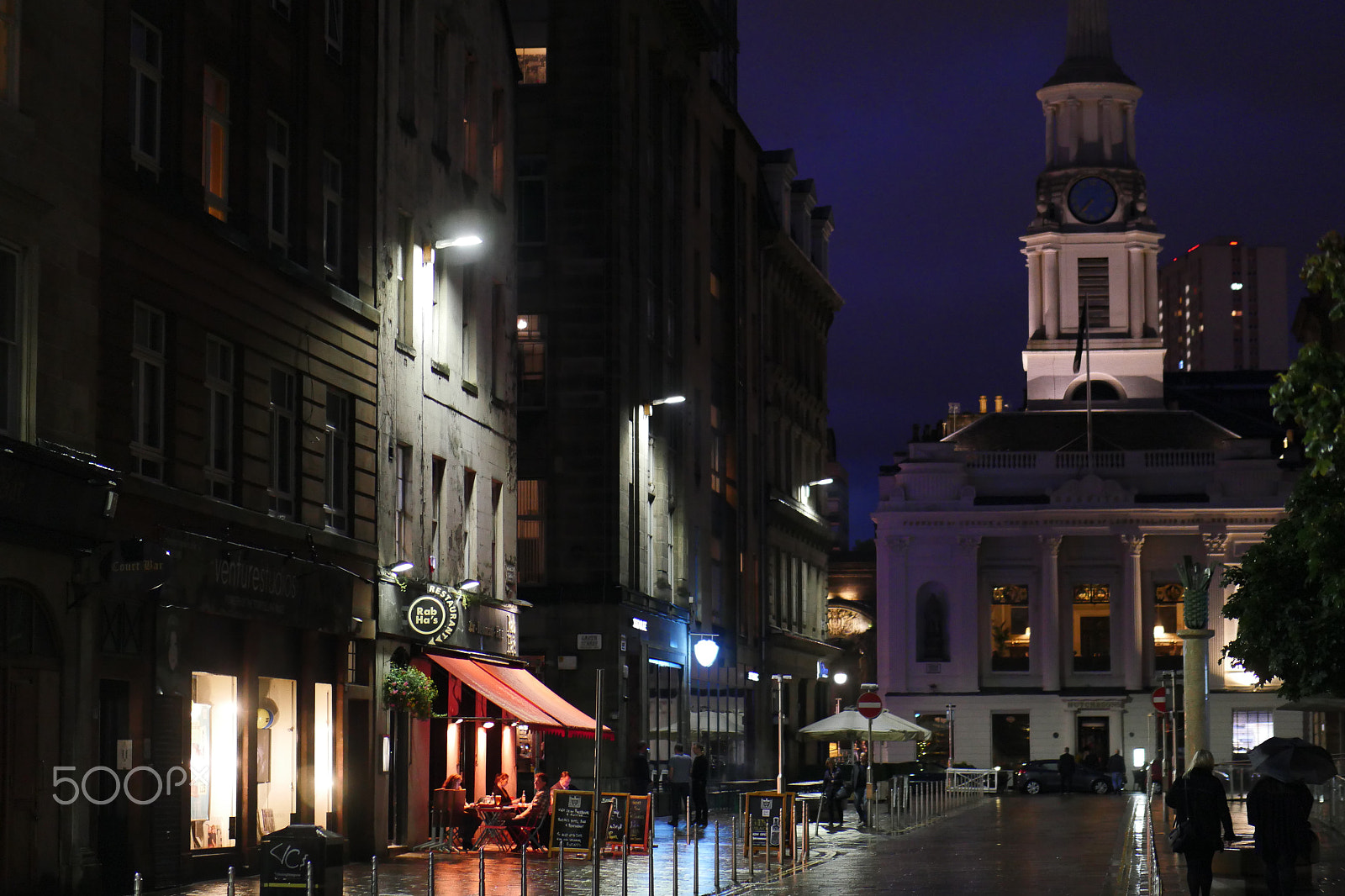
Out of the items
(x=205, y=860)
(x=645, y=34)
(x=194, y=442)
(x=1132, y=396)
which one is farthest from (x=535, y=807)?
(x=1132, y=396)

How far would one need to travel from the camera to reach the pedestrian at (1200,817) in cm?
2259

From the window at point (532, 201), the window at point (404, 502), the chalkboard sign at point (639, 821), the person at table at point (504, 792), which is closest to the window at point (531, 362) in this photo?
the window at point (532, 201)

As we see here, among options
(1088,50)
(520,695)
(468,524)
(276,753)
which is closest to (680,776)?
(520,695)

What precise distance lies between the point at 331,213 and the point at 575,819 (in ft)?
34.0

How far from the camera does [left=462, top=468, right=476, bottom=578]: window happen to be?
38438 millimetres

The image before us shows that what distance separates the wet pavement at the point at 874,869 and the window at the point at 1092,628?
5986cm

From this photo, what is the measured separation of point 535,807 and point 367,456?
6230mm

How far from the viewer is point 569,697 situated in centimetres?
4778

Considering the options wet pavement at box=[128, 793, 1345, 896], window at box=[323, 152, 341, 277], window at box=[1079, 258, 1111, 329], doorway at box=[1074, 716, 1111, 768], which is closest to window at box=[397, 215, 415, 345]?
window at box=[323, 152, 341, 277]

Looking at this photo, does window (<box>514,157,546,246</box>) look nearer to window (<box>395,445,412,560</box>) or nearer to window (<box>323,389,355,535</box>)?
window (<box>395,445,412,560</box>)

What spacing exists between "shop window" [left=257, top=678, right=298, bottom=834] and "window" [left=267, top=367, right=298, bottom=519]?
2495 millimetres

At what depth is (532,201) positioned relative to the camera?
49375 millimetres

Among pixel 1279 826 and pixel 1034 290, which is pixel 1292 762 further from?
pixel 1034 290

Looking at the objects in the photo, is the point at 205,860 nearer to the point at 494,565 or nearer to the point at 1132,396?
the point at 494,565
